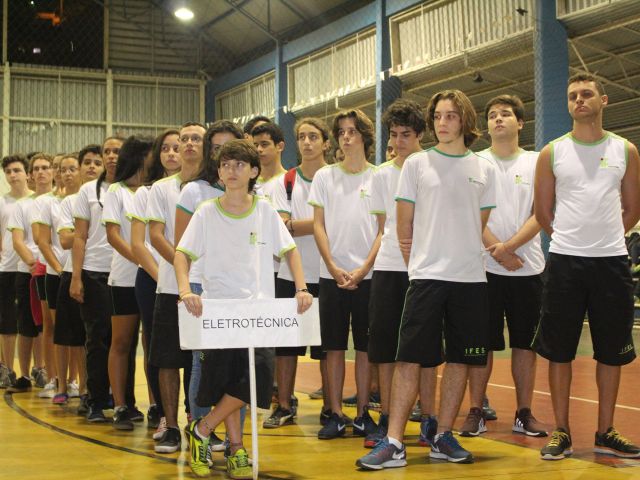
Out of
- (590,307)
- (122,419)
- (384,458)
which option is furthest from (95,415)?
(590,307)

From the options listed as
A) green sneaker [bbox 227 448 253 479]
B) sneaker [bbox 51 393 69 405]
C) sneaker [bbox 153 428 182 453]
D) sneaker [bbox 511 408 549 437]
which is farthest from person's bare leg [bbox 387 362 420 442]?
sneaker [bbox 51 393 69 405]

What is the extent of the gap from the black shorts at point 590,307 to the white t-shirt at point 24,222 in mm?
4885

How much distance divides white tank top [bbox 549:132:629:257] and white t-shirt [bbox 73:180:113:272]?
3.06 meters

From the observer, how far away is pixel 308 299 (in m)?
4.06

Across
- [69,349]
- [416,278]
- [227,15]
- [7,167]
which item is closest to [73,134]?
[227,15]

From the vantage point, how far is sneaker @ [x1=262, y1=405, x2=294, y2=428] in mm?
5418

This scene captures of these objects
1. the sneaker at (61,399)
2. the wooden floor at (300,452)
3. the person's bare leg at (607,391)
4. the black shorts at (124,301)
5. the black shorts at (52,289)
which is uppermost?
the black shorts at (52,289)

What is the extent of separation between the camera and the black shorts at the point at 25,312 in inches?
298

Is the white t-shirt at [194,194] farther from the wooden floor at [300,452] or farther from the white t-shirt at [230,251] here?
the wooden floor at [300,452]

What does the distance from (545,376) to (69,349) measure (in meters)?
4.15

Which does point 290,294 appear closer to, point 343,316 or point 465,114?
point 343,316

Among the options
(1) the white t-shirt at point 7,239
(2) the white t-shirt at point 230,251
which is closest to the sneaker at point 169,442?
(2) the white t-shirt at point 230,251

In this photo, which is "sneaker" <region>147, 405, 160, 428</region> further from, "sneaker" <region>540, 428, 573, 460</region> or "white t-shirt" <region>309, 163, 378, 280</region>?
"sneaker" <region>540, 428, 573, 460</region>

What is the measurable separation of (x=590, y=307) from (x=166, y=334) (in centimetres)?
225
